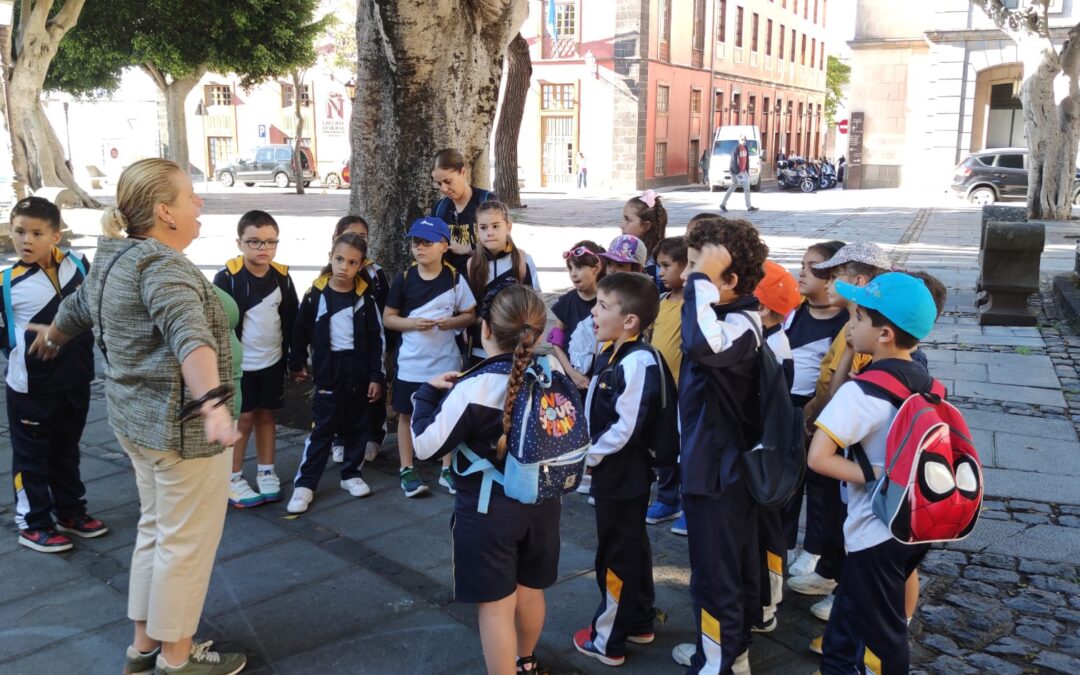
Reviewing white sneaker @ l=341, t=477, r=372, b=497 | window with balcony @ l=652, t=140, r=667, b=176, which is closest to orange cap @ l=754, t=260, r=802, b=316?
white sneaker @ l=341, t=477, r=372, b=497

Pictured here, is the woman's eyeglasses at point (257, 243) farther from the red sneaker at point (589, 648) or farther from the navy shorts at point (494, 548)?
the red sneaker at point (589, 648)

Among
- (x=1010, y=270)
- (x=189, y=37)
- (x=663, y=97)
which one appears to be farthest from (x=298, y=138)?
(x=1010, y=270)

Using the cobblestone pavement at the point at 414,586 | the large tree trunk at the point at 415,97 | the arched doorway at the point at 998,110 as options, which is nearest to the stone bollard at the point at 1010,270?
the cobblestone pavement at the point at 414,586

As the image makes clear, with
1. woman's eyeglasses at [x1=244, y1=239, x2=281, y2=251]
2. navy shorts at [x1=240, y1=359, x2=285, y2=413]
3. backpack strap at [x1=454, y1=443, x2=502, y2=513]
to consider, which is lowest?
navy shorts at [x1=240, y1=359, x2=285, y2=413]

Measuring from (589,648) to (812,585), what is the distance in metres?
1.10

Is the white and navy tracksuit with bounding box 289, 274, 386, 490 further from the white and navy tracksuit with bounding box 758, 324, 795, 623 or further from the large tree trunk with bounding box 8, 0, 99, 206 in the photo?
the large tree trunk with bounding box 8, 0, 99, 206

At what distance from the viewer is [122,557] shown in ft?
13.7

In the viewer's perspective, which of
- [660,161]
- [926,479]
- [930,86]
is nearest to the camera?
[926,479]

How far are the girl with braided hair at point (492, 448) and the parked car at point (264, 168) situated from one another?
35.8 m

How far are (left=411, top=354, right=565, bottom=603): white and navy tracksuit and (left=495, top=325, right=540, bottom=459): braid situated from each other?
0.04 m

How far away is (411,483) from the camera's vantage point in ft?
16.1

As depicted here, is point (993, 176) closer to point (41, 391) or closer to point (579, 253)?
point (579, 253)

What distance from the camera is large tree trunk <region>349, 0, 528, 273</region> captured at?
5.86 meters

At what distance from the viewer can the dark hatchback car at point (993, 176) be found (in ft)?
84.5
